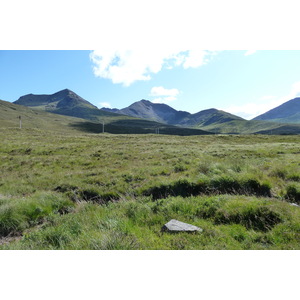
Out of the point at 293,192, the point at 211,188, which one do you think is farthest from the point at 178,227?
the point at 293,192

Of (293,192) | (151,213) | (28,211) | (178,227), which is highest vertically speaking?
(293,192)

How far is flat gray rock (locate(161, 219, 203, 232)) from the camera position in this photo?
5465 mm

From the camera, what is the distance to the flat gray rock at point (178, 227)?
546 cm

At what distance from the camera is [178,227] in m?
5.61

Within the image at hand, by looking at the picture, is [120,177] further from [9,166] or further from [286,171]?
[9,166]

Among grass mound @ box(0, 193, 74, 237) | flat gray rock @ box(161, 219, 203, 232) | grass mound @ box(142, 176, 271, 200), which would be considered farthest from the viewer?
grass mound @ box(142, 176, 271, 200)

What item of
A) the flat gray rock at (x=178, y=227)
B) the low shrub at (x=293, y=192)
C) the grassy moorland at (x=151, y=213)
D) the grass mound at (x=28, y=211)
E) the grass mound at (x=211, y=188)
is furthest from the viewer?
the grass mound at (x=211, y=188)

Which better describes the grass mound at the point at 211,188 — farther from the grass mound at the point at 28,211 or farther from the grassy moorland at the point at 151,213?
the grass mound at the point at 28,211

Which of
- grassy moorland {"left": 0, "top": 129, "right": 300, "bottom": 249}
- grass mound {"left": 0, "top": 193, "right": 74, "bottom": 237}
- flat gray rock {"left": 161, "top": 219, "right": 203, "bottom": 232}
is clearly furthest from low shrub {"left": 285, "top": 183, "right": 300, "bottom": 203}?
grass mound {"left": 0, "top": 193, "right": 74, "bottom": 237}

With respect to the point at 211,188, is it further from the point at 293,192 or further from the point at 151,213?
the point at 151,213

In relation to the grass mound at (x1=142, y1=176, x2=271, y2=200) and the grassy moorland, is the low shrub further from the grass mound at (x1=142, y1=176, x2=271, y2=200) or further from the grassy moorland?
the grass mound at (x1=142, y1=176, x2=271, y2=200)

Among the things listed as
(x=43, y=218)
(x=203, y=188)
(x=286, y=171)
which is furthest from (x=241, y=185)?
(x=43, y=218)

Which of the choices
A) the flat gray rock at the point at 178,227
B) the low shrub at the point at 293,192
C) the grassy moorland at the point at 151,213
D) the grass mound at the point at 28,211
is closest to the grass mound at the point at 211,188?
the grassy moorland at the point at 151,213

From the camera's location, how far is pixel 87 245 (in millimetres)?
4598
